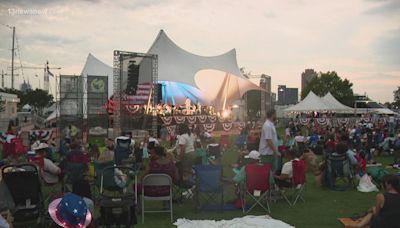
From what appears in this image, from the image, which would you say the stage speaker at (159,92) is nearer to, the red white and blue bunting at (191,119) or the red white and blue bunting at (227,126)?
the red white and blue bunting at (191,119)

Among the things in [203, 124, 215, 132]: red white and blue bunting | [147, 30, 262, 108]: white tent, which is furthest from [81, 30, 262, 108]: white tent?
[203, 124, 215, 132]: red white and blue bunting

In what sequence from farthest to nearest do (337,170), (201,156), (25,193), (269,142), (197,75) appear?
1. (197,75)
2. (201,156)
3. (337,170)
4. (269,142)
5. (25,193)

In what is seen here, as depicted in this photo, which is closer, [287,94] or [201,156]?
[201,156]

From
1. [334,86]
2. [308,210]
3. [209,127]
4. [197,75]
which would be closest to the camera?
[308,210]

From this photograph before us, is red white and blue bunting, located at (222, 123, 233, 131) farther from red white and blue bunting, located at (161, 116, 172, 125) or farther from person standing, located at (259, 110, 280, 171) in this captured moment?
person standing, located at (259, 110, 280, 171)

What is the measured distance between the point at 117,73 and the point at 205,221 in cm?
1730

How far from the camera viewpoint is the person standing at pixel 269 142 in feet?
25.7

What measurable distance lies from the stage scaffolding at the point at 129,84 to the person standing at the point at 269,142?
45.7 feet

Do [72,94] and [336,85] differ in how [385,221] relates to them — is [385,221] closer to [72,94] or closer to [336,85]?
[72,94]

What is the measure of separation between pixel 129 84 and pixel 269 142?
1578 cm

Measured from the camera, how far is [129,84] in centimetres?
2267

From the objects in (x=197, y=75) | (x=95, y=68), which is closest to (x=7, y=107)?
(x=95, y=68)

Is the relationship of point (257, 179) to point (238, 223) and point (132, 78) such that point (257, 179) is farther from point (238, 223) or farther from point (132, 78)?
point (132, 78)

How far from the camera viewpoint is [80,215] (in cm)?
237
